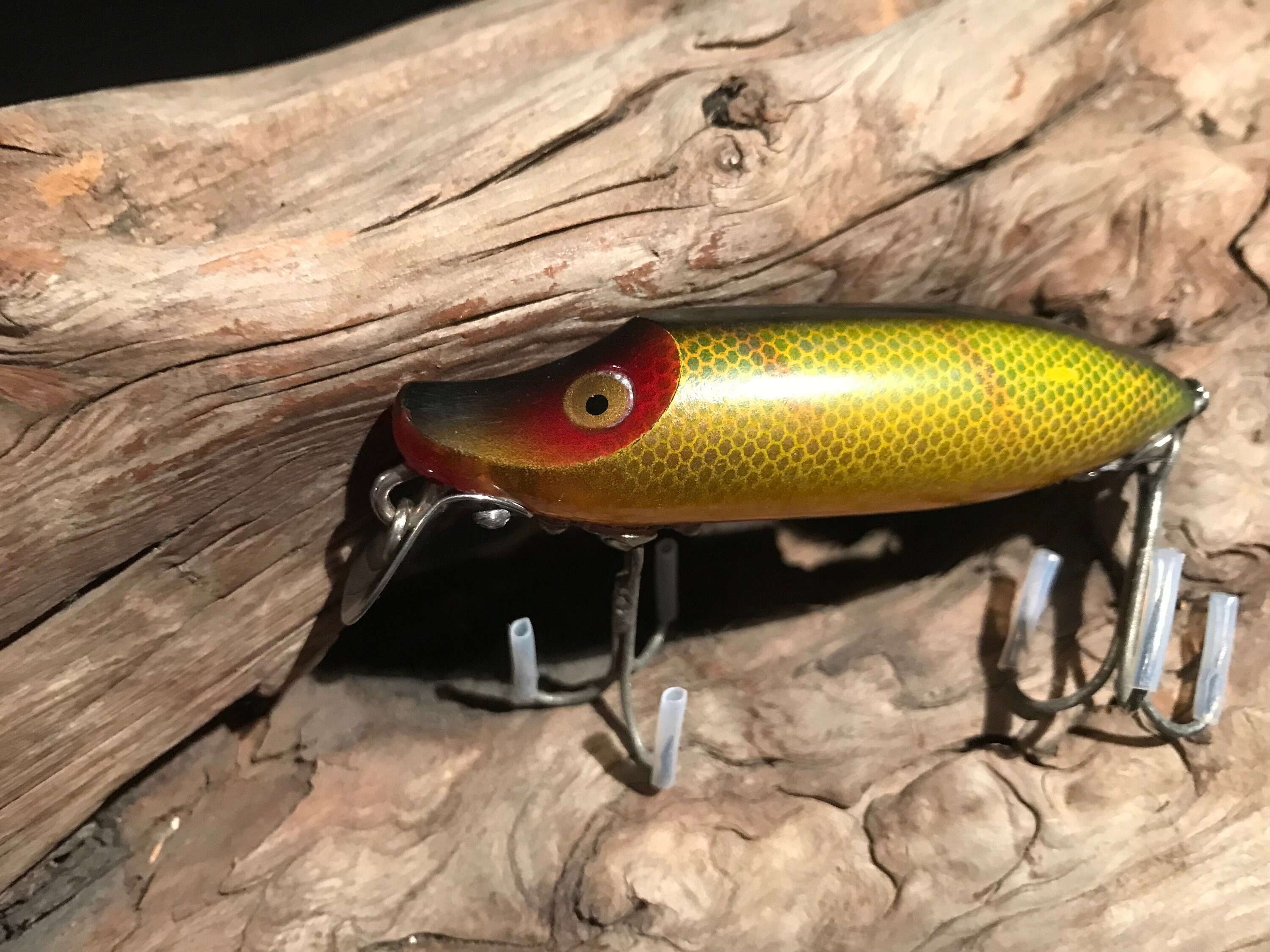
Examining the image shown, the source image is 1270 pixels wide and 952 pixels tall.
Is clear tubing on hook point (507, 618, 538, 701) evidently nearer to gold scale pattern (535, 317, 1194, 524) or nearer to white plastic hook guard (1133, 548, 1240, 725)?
gold scale pattern (535, 317, 1194, 524)

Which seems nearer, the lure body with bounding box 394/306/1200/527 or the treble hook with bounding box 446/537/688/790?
the lure body with bounding box 394/306/1200/527

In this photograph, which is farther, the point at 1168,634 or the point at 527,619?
the point at 527,619

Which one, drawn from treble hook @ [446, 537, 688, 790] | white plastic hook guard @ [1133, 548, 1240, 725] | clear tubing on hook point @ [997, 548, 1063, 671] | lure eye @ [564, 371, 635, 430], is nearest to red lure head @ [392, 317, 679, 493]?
lure eye @ [564, 371, 635, 430]

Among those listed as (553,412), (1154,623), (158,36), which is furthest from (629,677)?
(158,36)

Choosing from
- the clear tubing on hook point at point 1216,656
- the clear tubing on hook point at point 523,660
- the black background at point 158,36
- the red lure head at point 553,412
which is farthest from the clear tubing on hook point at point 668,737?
the black background at point 158,36

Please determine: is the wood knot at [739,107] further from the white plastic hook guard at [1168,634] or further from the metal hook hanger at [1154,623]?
the white plastic hook guard at [1168,634]

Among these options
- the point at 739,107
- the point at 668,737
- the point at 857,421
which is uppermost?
the point at 739,107

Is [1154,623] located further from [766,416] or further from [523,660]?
[523,660]

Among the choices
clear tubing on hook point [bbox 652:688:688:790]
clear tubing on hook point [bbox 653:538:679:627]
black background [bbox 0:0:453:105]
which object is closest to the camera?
clear tubing on hook point [bbox 652:688:688:790]
